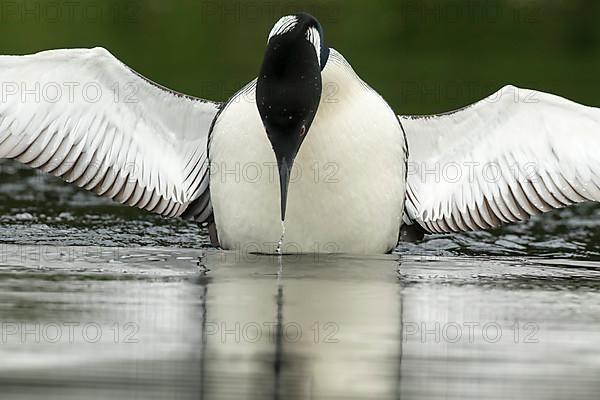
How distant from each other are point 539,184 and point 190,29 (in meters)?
16.1

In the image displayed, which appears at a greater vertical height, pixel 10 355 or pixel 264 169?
pixel 264 169

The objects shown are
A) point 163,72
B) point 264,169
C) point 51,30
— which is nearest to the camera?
point 264,169

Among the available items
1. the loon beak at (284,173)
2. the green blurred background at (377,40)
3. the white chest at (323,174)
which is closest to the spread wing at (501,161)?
the white chest at (323,174)

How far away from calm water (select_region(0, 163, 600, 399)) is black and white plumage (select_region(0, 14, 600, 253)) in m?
0.32

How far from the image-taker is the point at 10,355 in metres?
5.23

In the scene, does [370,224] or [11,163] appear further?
[11,163]

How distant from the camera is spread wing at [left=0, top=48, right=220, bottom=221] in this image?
895 centimetres

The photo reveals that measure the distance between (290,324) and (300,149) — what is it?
2506mm

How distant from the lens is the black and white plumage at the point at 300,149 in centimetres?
831

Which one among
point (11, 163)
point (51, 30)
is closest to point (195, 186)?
point (11, 163)

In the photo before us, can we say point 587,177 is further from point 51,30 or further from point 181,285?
point 51,30
